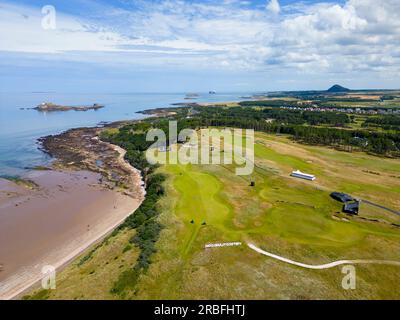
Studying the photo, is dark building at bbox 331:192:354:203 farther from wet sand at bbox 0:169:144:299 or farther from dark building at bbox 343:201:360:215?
wet sand at bbox 0:169:144:299

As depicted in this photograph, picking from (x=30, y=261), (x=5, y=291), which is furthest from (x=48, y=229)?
(x=5, y=291)

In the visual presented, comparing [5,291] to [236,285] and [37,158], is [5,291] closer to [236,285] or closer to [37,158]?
[236,285]

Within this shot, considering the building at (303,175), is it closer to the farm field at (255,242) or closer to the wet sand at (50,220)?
the farm field at (255,242)

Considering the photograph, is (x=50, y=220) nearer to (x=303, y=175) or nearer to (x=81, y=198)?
(x=81, y=198)

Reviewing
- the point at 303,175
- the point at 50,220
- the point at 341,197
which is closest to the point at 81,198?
the point at 50,220

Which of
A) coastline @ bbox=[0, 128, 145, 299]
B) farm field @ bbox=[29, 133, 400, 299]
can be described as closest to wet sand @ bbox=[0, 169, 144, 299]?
coastline @ bbox=[0, 128, 145, 299]

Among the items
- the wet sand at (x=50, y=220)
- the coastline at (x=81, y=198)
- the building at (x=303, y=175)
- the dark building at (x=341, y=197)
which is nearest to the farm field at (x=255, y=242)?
the dark building at (x=341, y=197)
